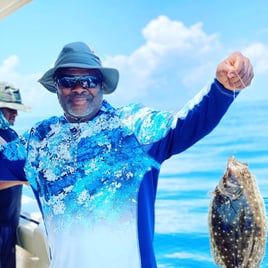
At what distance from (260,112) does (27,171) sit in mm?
1425

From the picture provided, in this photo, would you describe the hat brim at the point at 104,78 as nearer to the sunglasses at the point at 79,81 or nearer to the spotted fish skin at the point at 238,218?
the sunglasses at the point at 79,81

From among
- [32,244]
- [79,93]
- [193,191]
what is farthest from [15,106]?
[193,191]

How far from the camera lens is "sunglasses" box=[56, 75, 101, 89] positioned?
1.49 m

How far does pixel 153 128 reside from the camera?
4.69 ft

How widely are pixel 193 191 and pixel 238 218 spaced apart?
2.82m

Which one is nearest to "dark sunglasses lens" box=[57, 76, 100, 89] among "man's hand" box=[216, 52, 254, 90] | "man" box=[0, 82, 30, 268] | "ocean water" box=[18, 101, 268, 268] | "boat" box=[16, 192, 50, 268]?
"man's hand" box=[216, 52, 254, 90]

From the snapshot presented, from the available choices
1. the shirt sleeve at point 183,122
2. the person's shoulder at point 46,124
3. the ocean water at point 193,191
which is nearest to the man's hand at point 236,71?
the shirt sleeve at point 183,122

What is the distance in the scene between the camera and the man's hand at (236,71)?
1188 mm

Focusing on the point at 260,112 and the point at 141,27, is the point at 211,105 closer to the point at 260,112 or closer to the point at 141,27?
the point at 260,112

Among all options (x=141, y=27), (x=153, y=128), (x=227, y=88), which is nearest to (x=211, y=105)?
(x=227, y=88)

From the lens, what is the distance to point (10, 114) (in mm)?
2514

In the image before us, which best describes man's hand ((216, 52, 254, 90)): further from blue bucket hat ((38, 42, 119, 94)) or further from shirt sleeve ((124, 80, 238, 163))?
blue bucket hat ((38, 42, 119, 94))

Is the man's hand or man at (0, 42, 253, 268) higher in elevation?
the man's hand

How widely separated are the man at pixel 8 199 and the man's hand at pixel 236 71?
49.4 inches
